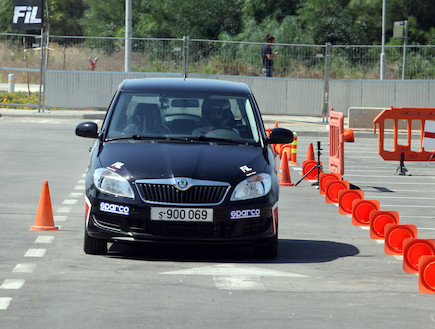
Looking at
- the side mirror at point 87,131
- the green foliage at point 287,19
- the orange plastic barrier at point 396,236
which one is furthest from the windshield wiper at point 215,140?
the green foliage at point 287,19

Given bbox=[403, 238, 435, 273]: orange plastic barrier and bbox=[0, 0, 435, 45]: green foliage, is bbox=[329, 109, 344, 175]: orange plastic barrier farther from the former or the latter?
bbox=[0, 0, 435, 45]: green foliage

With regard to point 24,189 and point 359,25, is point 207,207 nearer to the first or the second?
point 24,189

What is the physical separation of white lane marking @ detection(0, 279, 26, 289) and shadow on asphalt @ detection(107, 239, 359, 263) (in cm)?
140

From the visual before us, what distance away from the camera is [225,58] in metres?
34.7

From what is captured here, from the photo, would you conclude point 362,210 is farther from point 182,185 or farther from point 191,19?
point 191,19

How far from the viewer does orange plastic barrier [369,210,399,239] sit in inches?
445

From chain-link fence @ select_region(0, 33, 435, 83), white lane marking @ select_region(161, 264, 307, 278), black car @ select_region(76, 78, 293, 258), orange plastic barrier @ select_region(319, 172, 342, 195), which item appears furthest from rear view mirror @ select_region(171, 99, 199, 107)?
chain-link fence @ select_region(0, 33, 435, 83)

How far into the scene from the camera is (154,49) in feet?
111

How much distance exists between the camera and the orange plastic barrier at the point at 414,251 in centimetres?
899

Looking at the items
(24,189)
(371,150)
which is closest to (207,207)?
(24,189)

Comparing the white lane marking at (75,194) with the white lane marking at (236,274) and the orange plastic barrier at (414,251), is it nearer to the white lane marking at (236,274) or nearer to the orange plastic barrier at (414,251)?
the white lane marking at (236,274)

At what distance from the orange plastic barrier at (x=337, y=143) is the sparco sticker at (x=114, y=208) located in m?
6.78

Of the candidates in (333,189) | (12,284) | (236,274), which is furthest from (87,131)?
(333,189)

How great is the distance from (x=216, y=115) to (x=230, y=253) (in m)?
1.40
